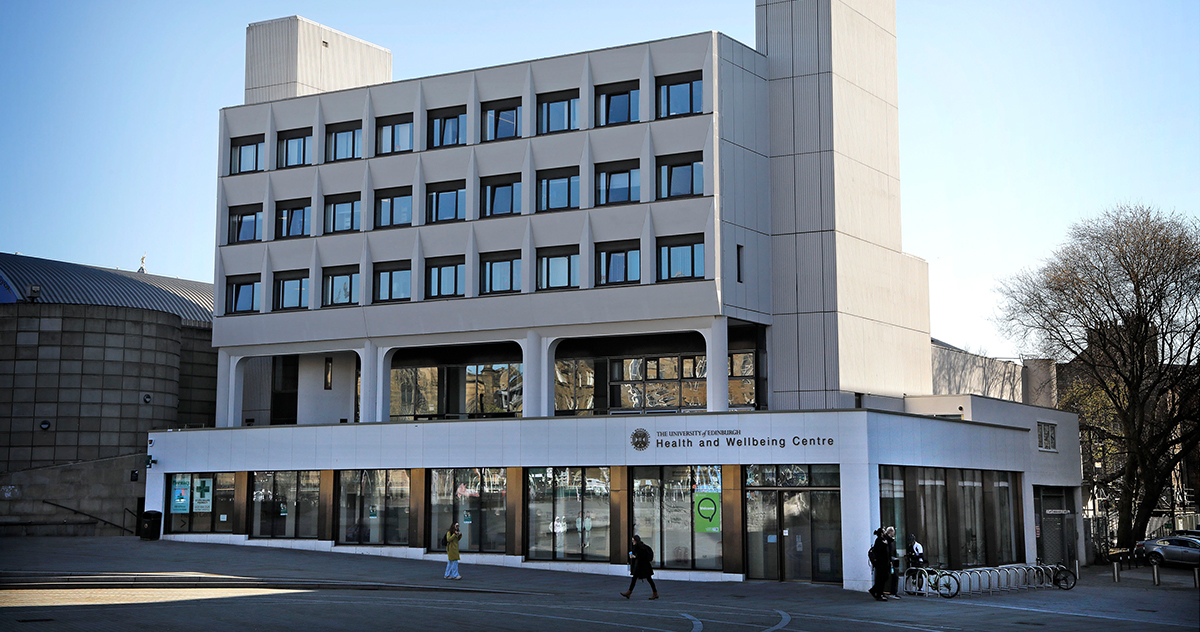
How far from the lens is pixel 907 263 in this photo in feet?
159

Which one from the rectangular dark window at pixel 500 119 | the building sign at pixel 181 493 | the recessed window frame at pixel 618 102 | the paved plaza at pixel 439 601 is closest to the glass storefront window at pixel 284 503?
the building sign at pixel 181 493

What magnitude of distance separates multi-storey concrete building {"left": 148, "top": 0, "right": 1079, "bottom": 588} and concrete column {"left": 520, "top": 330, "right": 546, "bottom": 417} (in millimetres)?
88

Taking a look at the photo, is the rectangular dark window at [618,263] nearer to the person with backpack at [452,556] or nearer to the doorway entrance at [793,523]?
the doorway entrance at [793,523]

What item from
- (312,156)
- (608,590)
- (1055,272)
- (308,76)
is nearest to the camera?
(608,590)

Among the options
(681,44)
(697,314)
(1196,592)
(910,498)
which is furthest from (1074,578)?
(681,44)

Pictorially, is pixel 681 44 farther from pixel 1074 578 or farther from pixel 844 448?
pixel 1074 578

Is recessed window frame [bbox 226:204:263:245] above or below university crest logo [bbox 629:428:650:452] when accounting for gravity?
above

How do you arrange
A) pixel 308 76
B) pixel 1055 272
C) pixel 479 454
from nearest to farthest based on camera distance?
pixel 479 454
pixel 308 76
pixel 1055 272

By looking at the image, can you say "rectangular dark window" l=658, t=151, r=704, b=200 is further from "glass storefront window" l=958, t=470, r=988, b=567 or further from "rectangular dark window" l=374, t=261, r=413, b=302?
"glass storefront window" l=958, t=470, r=988, b=567

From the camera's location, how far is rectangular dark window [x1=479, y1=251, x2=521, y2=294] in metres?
44.1

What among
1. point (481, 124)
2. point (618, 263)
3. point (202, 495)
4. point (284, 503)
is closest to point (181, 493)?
point (202, 495)

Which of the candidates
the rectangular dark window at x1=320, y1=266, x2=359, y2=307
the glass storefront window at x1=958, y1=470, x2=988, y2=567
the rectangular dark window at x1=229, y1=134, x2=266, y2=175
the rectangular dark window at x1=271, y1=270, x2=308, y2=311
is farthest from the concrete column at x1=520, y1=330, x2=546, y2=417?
the rectangular dark window at x1=229, y1=134, x2=266, y2=175

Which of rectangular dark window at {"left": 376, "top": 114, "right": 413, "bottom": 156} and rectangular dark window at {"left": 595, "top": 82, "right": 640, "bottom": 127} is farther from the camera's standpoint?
rectangular dark window at {"left": 376, "top": 114, "right": 413, "bottom": 156}

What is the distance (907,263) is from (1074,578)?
16.3 m
